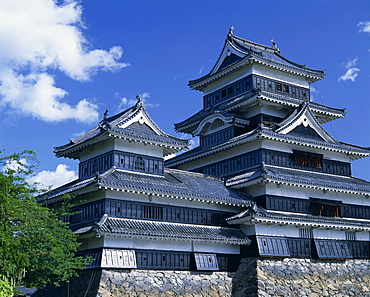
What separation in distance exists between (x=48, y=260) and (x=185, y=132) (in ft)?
77.4

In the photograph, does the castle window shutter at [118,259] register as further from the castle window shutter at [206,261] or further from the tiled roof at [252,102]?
the tiled roof at [252,102]

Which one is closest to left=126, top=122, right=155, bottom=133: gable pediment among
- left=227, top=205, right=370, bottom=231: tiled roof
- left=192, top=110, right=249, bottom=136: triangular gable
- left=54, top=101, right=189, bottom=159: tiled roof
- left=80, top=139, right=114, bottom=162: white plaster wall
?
left=54, top=101, right=189, bottom=159: tiled roof

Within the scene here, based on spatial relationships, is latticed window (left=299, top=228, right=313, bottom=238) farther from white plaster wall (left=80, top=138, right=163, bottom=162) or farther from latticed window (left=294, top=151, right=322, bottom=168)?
white plaster wall (left=80, top=138, right=163, bottom=162)

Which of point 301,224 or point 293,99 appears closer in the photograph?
point 301,224

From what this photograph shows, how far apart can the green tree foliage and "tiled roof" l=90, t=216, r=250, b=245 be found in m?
2.08

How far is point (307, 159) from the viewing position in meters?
43.2

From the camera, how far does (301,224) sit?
37.4 meters

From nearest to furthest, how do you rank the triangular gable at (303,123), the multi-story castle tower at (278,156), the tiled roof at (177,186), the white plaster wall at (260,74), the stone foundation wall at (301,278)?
the tiled roof at (177,186) → the stone foundation wall at (301,278) → the multi-story castle tower at (278,156) → the triangular gable at (303,123) → the white plaster wall at (260,74)

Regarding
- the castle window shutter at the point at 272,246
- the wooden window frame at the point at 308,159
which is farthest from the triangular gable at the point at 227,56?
the castle window shutter at the point at 272,246

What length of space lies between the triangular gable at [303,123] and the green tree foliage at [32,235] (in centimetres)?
2013

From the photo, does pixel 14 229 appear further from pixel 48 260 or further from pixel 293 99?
pixel 293 99

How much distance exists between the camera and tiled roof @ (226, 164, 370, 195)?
37.9 metres

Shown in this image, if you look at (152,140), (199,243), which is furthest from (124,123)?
(199,243)

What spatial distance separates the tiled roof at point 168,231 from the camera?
3097 cm
